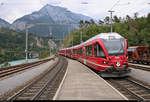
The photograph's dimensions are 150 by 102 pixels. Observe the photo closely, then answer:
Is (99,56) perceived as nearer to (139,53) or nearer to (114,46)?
(114,46)

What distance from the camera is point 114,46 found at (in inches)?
507

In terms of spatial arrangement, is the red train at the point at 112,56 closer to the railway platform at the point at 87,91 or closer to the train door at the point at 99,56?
the train door at the point at 99,56

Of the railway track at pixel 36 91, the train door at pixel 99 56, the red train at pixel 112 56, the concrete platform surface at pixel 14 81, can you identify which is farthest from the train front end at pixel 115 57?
the concrete platform surface at pixel 14 81

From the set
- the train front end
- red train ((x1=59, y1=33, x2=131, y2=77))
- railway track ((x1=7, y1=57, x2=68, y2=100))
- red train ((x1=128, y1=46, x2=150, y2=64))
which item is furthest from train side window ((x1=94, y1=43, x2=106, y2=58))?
red train ((x1=128, y1=46, x2=150, y2=64))

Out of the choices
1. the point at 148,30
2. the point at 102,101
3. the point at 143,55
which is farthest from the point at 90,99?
the point at 148,30

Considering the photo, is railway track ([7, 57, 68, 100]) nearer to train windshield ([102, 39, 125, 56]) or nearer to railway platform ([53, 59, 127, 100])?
railway platform ([53, 59, 127, 100])

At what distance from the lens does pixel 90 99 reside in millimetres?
6988

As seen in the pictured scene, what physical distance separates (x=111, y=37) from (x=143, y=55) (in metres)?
16.0

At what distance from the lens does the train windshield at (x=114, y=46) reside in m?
12.6

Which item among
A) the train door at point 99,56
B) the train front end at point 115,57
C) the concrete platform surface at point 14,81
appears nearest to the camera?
the concrete platform surface at point 14,81

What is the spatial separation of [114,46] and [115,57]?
91 centimetres

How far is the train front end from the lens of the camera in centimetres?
1220

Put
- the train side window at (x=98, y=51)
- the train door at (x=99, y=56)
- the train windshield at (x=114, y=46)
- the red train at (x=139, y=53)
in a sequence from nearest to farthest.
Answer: the train windshield at (x=114, y=46) → the train door at (x=99, y=56) → the train side window at (x=98, y=51) → the red train at (x=139, y=53)

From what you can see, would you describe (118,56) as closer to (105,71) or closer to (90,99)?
(105,71)
